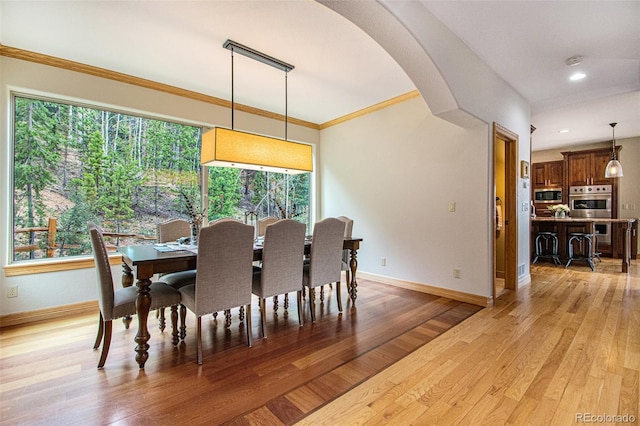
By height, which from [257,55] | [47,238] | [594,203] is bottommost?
[47,238]

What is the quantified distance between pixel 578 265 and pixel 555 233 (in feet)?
2.33

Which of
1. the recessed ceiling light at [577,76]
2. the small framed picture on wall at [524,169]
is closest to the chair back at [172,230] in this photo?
the small framed picture on wall at [524,169]

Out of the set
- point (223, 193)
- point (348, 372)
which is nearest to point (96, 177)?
point (223, 193)

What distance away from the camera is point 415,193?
409 centimetres

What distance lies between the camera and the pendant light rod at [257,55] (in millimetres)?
2776

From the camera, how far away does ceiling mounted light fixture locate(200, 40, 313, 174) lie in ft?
8.96

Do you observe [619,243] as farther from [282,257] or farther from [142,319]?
[142,319]

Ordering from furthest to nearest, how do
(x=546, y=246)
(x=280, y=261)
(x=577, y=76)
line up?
(x=546, y=246), (x=577, y=76), (x=280, y=261)

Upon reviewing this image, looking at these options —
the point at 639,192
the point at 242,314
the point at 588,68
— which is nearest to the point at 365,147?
the point at 588,68

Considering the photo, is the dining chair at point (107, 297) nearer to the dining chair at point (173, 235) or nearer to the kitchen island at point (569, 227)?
the dining chair at point (173, 235)

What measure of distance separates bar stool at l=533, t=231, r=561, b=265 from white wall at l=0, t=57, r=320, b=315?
690cm

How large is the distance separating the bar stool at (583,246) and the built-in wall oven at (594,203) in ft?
5.27

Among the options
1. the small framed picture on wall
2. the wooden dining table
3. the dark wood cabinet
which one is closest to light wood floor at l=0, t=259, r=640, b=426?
the wooden dining table

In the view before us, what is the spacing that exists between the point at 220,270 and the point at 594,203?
8.68 metres
